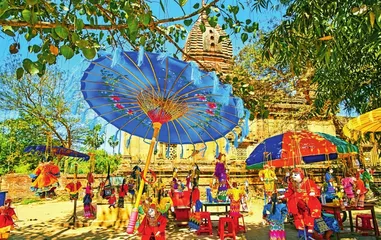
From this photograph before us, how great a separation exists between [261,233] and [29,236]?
572 centimetres

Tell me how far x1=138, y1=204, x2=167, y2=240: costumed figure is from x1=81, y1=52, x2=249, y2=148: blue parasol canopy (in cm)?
155

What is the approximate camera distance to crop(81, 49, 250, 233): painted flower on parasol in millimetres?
3898

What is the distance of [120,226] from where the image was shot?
906 cm

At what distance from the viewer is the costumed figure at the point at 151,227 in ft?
17.0

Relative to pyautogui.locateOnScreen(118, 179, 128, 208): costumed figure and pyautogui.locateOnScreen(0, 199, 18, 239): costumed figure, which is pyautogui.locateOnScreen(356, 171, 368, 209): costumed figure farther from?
pyautogui.locateOnScreen(0, 199, 18, 239): costumed figure

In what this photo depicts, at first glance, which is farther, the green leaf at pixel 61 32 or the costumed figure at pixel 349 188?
the costumed figure at pixel 349 188

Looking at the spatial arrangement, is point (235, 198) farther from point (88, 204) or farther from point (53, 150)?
point (53, 150)

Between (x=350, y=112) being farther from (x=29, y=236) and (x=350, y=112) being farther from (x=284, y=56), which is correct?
(x=29, y=236)

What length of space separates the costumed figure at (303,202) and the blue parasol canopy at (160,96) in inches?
A: 57.8

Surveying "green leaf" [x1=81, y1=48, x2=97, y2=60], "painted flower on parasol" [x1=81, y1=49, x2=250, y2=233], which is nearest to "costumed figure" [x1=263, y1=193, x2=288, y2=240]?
"painted flower on parasol" [x1=81, y1=49, x2=250, y2=233]

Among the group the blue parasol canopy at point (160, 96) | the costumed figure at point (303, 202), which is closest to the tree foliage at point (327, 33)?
the blue parasol canopy at point (160, 96)

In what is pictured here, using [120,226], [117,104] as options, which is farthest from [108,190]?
[117,104]

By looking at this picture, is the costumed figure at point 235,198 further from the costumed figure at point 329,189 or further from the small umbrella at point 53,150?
the small umbrella at point 53,150

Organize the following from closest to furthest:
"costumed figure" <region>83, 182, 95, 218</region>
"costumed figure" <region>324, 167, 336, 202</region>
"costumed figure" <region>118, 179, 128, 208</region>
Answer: "costumed figure" <region>324, 167, 336, 202</region> < "costumed figure" <region>118, 179, 128, 208</region> < "costumed figure" <region>83, 182, 95, 218</region>
